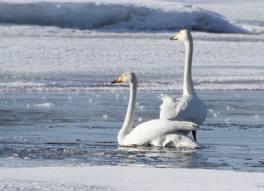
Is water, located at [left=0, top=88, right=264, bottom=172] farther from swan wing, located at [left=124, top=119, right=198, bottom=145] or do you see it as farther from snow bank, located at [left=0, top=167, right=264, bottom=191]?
snow bank, located at [left=0, top=167, right=264, bottom=191]

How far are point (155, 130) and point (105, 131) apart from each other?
4.22 feet

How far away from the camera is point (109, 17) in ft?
90.1

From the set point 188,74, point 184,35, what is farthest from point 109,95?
point 188,74

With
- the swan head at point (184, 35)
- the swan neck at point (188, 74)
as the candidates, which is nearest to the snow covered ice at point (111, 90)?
the swan neck at point (188, 74)

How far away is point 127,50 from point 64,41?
234cm

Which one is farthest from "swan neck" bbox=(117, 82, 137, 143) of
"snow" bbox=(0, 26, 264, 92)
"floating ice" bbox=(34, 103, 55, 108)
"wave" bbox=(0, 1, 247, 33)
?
"wave" bbox=(0, 1, 247, 33)

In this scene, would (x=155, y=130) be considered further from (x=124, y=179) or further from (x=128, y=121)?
(x=124, y=179)

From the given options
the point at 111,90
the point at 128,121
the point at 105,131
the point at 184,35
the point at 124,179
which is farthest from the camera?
the point at 111,90

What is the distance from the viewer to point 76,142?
28.5 feet

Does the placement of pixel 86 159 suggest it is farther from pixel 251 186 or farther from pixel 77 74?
pixel 77 74

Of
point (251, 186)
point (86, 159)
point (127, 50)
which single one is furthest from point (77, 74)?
point (251, 186)

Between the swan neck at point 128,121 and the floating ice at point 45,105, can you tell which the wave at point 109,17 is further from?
the swan neck at point 128,121

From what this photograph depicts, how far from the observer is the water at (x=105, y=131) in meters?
7.48

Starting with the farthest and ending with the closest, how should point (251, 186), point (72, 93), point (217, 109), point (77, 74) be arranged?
point (77, 74) < point (72, 93) < point (217, 109) < point (251, 186)
